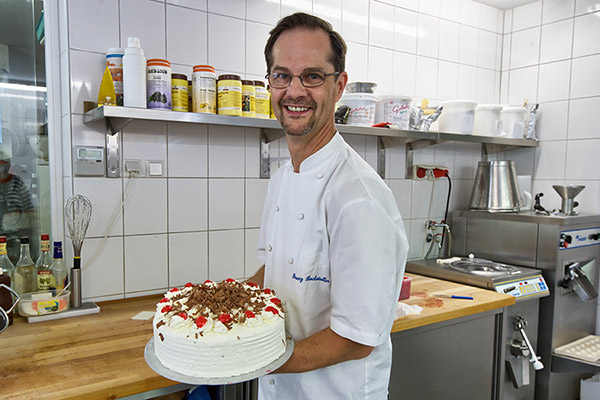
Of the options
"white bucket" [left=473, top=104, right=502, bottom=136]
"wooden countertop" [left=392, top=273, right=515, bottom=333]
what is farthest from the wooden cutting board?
"white bucket" [left=473, top=104, right=502, bottom=136]

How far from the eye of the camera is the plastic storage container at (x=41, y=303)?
1.51m

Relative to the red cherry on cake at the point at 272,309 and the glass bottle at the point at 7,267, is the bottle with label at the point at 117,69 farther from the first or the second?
the red cherry on cake at the point at 272,309

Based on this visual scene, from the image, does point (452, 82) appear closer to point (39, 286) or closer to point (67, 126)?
point (67, 126)

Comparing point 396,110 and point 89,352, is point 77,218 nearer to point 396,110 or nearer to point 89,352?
point 89,352

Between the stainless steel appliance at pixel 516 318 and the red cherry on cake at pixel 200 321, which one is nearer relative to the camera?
the red cherry on cake at pixel 200 321

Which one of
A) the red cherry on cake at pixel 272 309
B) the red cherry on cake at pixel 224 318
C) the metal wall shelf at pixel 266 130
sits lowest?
the red cherry on cake at pixel 272 309

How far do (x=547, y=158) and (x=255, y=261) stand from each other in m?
1.92

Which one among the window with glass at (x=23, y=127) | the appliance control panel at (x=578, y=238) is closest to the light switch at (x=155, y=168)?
the window with glass at (x=23, y=127)

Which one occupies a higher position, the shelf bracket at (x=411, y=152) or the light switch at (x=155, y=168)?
the shelf bracket at (x=411, y=152)

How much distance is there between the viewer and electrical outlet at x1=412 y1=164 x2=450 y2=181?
251cm

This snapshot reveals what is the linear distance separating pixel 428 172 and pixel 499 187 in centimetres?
42

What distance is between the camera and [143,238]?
1773 millimetres

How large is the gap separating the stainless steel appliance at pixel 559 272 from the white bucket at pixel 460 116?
51cm

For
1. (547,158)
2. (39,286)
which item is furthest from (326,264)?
(547,158)
